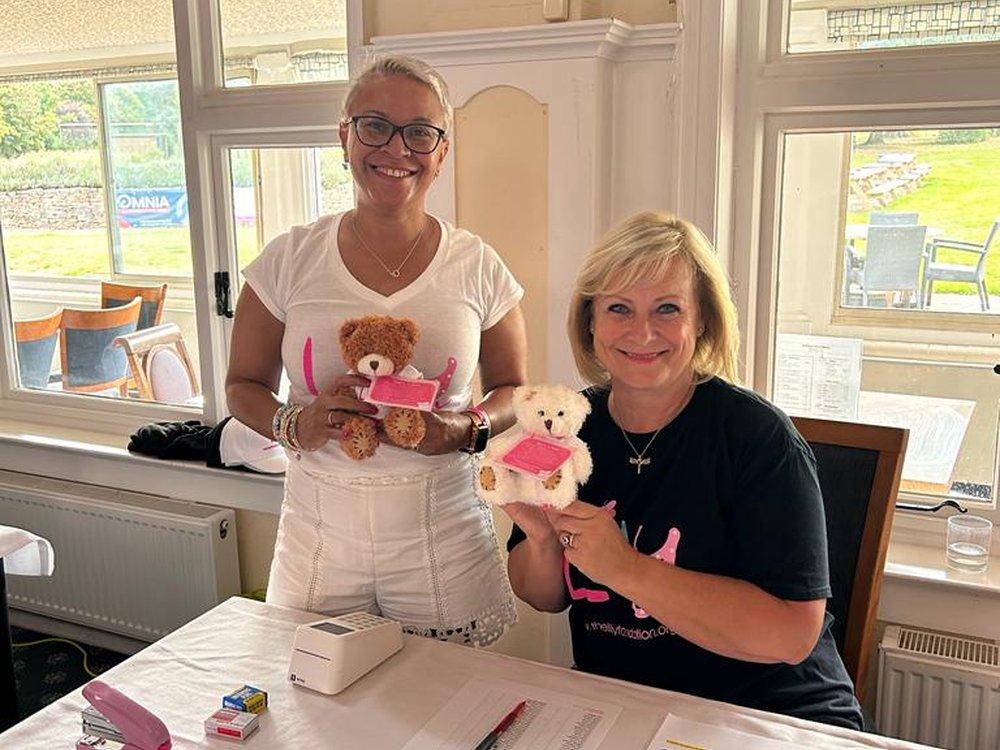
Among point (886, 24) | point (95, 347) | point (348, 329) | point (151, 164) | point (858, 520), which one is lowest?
point (858, 520)

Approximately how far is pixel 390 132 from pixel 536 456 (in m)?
0.61

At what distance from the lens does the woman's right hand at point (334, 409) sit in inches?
53.9

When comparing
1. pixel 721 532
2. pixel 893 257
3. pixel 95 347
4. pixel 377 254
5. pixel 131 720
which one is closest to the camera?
pixel 131 720

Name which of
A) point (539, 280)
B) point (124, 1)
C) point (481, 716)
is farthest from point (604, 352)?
point (124, 1)

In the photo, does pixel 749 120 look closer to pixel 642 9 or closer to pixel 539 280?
pixel 642 9

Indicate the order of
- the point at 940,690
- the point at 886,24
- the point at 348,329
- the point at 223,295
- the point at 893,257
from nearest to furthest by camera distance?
the point at 348,329
the point at 940,690
the point at 886,24
the point at 893,257
the point at 223,295

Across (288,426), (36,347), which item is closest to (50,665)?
(36,347)

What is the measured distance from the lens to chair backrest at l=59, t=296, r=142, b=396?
301cm

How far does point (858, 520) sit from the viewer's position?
5.05ft

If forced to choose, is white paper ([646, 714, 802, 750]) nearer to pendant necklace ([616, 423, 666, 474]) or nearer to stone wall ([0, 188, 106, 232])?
pendant necklace ([616, 423, 666, 474])

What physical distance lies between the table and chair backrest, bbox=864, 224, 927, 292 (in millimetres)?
1180

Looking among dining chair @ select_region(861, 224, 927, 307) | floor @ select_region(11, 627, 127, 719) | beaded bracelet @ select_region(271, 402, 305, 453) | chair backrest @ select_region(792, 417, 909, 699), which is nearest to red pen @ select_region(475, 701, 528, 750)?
beaded bracelet @ select_region(271, 402, 305, 453)

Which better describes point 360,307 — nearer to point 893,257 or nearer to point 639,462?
point 639,462

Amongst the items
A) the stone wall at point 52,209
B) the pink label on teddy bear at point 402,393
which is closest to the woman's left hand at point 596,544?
the pink label on teddy bear at point 402,393
